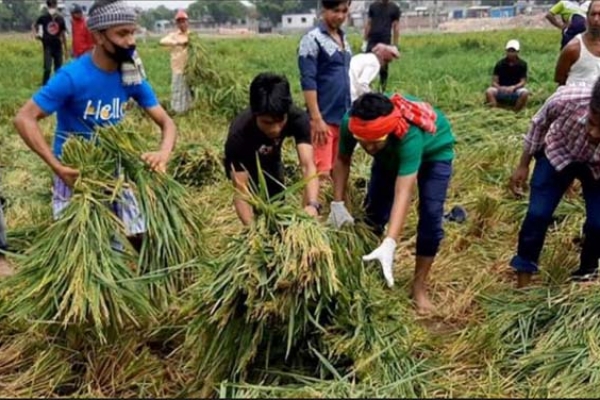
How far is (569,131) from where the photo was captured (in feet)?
11.3

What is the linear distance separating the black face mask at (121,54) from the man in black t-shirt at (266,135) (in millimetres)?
490

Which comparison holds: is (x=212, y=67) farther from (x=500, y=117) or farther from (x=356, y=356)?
(x=356, y=356)

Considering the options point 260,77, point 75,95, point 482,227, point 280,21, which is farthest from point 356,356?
point 280,21

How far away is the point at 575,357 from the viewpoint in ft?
9.46

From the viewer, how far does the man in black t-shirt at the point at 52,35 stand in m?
11.7

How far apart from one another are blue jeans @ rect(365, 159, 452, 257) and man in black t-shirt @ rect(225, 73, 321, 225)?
1.31ft

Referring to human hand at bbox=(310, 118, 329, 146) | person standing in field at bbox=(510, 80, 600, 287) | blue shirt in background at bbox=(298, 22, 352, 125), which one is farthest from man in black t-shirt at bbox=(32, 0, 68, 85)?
person standing in field at bbox=(510, 80, 600, 287)

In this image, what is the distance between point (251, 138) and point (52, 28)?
904 cm

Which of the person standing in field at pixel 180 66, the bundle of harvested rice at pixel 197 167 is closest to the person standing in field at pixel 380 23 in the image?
the person standing in field at pixel 180 66

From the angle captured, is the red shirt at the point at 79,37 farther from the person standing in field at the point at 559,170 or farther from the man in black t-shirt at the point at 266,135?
the person standing in field at the point at 559,170

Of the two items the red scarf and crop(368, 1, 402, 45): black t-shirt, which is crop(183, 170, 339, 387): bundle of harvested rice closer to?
the red scarf

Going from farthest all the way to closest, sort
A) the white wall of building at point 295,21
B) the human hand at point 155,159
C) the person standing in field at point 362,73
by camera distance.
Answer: the white wall of building at point 295,21 < the person standing in field at point 362,73 < the human hand at point 155,159

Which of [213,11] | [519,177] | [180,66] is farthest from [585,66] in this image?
[213,11]

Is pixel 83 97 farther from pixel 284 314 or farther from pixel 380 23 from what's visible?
pixel 380 23
